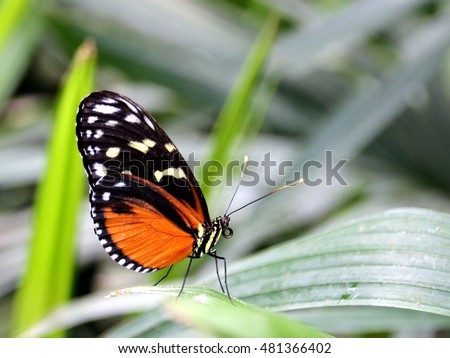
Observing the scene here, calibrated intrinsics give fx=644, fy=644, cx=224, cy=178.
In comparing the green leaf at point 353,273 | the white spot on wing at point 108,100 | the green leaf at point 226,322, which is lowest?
the green leaf at point 226,322

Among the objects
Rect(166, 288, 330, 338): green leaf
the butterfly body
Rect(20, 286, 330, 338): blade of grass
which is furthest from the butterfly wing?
Rect(166, 288, 330, 338): green leaf

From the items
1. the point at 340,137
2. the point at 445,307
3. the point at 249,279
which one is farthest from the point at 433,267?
the point at 340,137

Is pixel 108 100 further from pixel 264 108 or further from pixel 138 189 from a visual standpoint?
pixel 264 108

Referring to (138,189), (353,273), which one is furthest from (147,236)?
(353,273)

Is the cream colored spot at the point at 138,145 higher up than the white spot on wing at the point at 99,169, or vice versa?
the cream colored spot at the point at 138,145

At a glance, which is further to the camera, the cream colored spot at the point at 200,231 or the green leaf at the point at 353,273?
the cream colored spot at the point at 200,231

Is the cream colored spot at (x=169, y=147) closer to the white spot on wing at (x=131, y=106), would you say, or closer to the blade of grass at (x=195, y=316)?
the white spot on wing at (x=131, y=106)

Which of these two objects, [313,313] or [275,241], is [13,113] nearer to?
[275,241]

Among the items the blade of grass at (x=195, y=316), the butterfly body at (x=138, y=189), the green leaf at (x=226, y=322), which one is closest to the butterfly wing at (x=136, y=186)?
the butterfly body at (x=138, y=189)

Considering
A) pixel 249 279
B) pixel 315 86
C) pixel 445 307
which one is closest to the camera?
pixel 445 307
